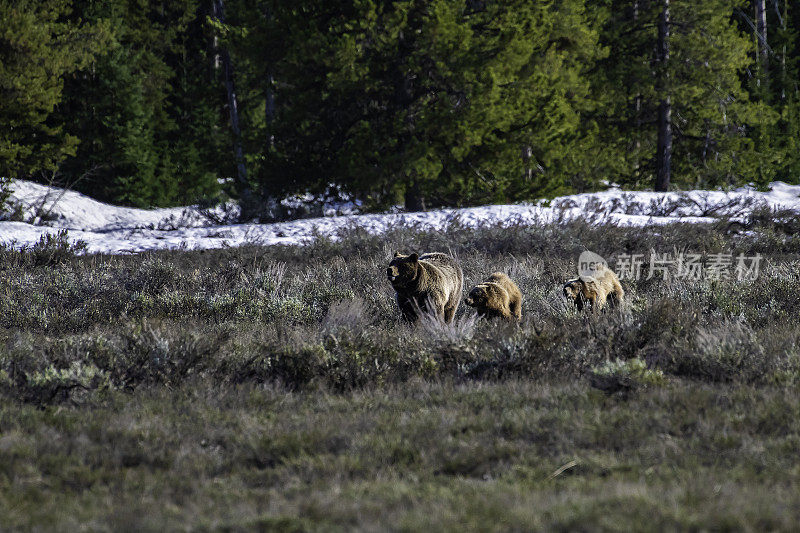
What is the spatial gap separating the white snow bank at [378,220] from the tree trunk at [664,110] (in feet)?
7.41

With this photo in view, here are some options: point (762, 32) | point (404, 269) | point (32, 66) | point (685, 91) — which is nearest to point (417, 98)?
point (685, 91)

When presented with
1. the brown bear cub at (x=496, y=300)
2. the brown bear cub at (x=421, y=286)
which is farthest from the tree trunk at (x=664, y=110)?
the brown bear cub at (x=421, y=286)

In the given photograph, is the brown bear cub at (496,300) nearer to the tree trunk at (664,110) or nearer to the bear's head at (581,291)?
the bear's head at (581,291)

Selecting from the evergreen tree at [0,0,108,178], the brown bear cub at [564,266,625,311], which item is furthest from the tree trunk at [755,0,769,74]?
the evergreen tree at [0,0,108,178]

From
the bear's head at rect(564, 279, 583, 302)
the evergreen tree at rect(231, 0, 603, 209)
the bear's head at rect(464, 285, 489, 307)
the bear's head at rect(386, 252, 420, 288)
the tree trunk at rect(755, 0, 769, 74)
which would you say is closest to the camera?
the bear's head at rect(386, 252, 420, 288)

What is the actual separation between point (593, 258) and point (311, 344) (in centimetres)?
452

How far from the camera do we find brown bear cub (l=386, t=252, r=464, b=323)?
648cm

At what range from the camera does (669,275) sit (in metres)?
10.0

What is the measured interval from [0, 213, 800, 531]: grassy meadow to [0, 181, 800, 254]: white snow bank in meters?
5.88

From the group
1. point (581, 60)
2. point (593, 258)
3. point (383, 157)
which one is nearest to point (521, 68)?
point (383, 157)

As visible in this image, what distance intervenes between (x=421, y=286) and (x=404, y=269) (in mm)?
325

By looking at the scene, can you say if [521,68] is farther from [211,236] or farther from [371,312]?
[371,312]

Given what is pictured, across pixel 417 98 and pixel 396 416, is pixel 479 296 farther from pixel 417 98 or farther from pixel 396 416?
pixel 417 98

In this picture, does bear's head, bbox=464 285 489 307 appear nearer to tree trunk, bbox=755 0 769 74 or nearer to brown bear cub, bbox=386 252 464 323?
brown bear cub, bbox=386 252 464 323
